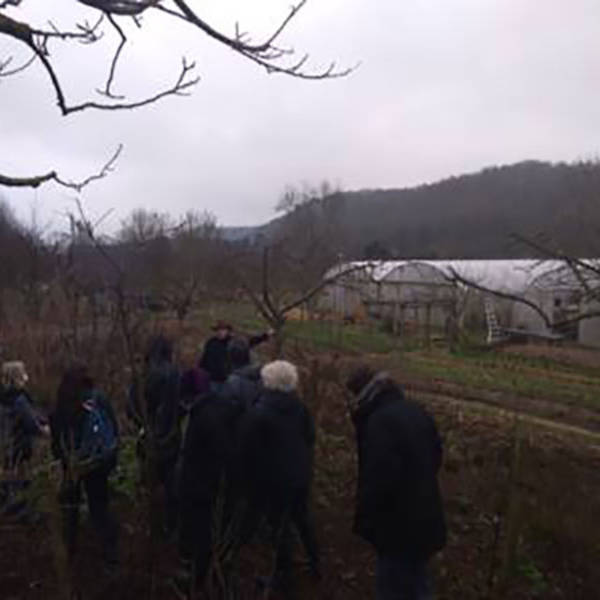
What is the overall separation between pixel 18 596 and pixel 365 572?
7.10ft

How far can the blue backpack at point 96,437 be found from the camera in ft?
17.0

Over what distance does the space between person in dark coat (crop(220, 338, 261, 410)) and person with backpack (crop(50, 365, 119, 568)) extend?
76cm

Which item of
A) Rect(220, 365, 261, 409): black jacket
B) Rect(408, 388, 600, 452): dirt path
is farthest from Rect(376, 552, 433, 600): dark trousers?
Rect(408, 388, 600, 452): dirt path

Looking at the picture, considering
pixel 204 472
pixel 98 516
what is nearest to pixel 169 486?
pixel 98 516

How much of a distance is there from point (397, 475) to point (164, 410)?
1.58 metres

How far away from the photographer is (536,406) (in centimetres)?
1575

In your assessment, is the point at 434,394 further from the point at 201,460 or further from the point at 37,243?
the point at 201,460

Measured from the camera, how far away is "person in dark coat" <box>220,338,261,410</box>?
515 centimetres

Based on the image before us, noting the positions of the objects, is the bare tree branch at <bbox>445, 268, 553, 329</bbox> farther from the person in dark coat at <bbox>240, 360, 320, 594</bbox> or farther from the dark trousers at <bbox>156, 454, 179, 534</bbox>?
the dark trousers at <bbox>156, 454, 179, 534</bbox>

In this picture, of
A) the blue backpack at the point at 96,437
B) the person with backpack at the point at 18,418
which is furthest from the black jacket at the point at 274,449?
the person with backpack at the point at 18,418

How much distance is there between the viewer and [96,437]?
5246 millimetres

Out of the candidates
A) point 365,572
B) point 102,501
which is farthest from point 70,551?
point 365,572

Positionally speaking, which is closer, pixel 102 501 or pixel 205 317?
pixel 102 501

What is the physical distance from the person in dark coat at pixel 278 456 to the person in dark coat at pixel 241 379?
145mm
